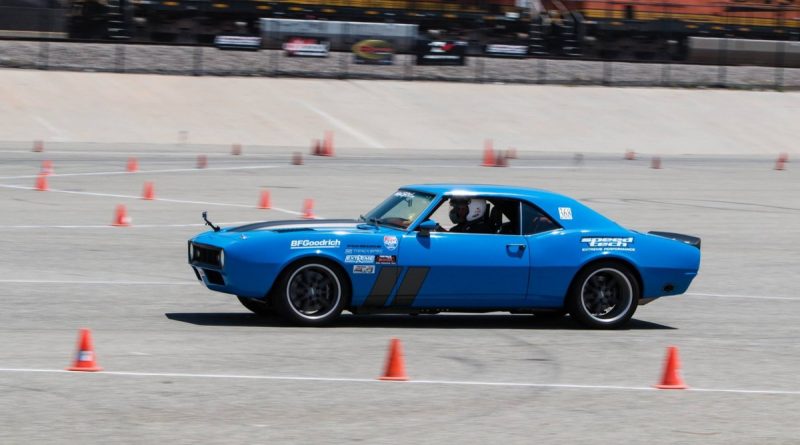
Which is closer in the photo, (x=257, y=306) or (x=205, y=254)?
(x=205, y=254)

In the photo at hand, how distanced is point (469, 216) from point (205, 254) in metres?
2.44

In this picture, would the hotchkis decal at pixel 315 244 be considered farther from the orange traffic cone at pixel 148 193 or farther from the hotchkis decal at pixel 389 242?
the orange traffic cone at pixel 148 193

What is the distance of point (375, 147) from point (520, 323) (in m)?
26.7

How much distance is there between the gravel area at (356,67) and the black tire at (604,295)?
109 feet

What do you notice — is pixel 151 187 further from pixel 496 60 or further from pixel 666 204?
pixel 496 60

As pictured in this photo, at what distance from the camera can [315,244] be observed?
10.9m

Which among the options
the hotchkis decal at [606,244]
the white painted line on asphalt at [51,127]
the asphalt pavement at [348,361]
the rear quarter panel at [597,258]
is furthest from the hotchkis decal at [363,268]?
the white painted line on asphalt at [51,127]

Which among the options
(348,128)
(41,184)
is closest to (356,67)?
(348,128)

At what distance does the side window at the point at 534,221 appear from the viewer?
38.1ft

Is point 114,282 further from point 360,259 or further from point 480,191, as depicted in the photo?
point 480,191

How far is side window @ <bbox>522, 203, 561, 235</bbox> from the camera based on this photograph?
1160 centimetres

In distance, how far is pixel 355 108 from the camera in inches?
1658

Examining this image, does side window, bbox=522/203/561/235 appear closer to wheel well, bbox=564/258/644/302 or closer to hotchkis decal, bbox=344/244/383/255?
wheel well, bbox=564/258/644/302

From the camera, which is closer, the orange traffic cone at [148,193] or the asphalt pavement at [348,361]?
the asphalt pavement at [348,361]
